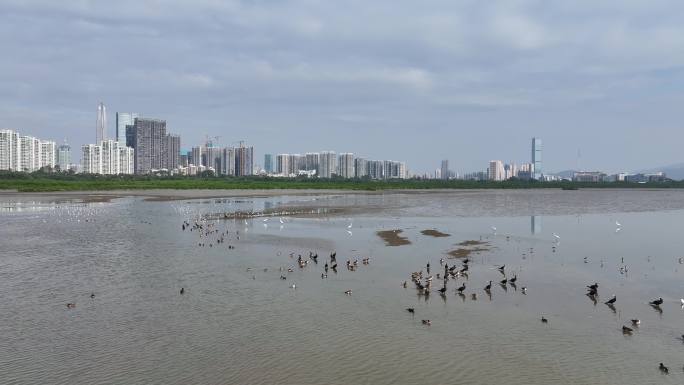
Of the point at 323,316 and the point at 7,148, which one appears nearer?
the point at 323,316

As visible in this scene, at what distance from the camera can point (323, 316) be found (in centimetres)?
1842

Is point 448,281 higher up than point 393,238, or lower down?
lower down

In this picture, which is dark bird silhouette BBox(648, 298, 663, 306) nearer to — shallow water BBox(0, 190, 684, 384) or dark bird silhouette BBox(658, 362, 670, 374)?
shallow water BBox(0, 190, 684, 384)

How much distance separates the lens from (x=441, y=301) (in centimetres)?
2075

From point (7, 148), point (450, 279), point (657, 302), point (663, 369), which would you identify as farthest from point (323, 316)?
point (7, 148)

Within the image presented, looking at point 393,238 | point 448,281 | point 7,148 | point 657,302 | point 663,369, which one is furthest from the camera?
point 7,148

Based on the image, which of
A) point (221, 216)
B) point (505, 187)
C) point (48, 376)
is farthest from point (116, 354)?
point (505, 187)

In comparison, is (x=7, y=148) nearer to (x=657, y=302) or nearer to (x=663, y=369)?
(x=657, y=302)

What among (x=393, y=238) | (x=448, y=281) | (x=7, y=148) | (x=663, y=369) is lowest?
(x=663, y=369)

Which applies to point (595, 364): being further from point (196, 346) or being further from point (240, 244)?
point (240, 244)

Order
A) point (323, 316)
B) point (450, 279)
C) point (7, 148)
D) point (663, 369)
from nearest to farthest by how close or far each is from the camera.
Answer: point (663, 369)
point (323, 316)
point (450, 279)
point (7, 148)

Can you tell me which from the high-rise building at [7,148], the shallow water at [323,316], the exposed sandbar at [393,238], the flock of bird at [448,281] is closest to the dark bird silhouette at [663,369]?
the flock of bird at [448,281]

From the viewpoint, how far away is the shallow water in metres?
13.7

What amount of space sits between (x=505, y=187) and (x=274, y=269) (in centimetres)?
17237
